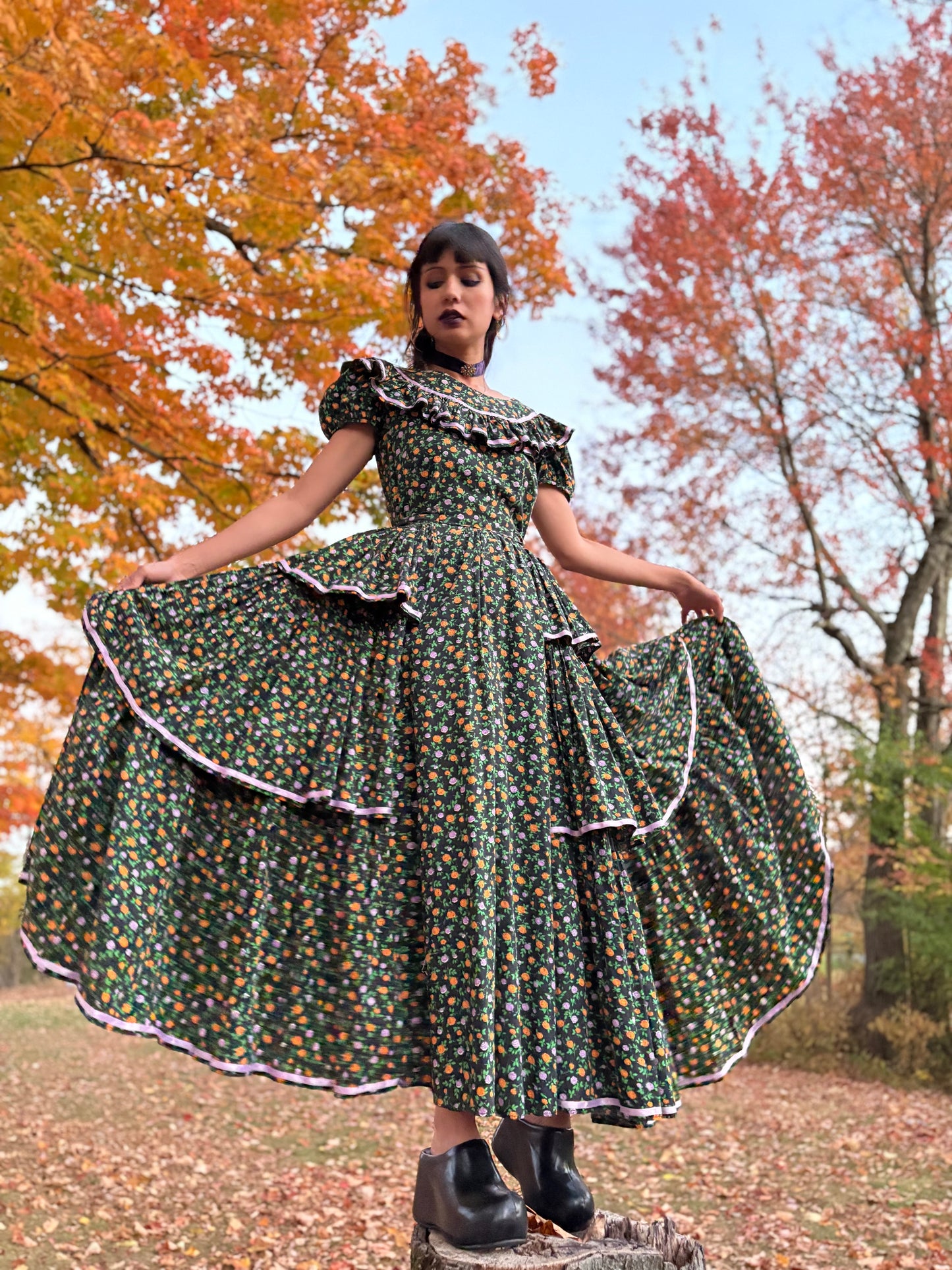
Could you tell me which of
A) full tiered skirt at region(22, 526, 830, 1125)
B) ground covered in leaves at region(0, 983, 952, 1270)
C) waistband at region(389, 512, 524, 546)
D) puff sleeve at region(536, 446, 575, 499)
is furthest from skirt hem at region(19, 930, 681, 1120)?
ground covered in leaves at region(0, 983, 952, 1270)

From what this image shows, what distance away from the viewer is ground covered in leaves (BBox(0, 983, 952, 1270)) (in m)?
5.05


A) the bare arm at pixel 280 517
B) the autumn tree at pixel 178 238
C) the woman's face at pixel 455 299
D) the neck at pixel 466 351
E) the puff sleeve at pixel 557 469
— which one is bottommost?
the bare arm at pixel 280 517

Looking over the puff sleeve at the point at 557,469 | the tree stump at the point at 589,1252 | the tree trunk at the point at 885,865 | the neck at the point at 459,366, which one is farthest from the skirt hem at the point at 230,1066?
the tree trunk at the point at 885,865

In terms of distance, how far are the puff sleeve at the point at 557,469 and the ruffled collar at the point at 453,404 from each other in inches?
2.3

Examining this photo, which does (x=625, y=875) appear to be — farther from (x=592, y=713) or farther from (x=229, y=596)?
(x=229, y=596)

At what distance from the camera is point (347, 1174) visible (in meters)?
6.41

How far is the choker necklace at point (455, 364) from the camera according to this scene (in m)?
2.71

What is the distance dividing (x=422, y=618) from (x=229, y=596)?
42 centimetres

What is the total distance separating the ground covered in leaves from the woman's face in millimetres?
4170

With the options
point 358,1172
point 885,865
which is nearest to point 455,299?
point 358,1172

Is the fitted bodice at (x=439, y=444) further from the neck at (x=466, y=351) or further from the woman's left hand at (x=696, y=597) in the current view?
the woman's left hand at (x=696, y=597)

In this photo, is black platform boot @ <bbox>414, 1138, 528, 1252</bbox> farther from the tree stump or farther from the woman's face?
the woman's face

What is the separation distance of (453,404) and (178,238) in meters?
3.49

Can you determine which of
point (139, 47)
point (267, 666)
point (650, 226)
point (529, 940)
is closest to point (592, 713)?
point (529, 940)
